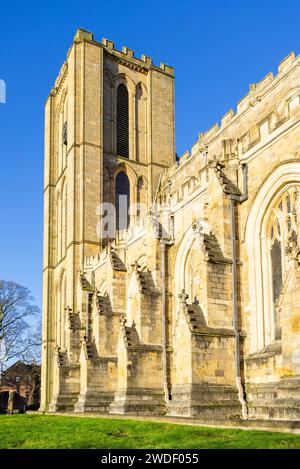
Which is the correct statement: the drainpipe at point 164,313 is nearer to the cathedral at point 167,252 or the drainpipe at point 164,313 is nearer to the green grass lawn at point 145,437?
the cathedral at point 167,252

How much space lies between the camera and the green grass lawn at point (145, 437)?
9.91 metres

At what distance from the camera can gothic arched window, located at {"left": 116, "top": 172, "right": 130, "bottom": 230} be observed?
40.1m

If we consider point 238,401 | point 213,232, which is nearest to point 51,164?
point 213,232

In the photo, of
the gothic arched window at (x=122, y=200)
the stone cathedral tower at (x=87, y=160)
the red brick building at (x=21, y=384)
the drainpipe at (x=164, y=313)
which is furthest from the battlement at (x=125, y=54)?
the red brick building at (x=21, y=384)

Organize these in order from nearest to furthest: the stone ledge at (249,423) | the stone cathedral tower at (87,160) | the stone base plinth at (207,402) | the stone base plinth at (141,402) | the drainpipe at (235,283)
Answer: the stone ledge at (249,423) → the stone base plinth at (207,402) → the drainpipe at (235,283) → the stone base plinth at (141,402) → the stone cathedral tower at (87,160)

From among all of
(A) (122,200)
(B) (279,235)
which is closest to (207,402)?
(B) (279,235)

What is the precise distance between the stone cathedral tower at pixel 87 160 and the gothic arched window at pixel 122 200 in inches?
3.6

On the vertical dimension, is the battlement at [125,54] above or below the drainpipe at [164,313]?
above

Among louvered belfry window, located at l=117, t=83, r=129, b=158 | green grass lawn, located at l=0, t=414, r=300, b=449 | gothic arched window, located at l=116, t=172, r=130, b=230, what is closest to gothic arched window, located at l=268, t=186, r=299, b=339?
green grass lawn, located at l=0, t=414, r=300, b=449

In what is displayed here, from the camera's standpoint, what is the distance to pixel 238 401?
690 inches

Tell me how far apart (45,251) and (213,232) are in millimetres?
26724

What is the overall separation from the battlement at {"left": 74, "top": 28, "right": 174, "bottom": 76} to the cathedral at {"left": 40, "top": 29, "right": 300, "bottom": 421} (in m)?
0.12

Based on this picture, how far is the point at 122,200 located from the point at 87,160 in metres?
3.89
